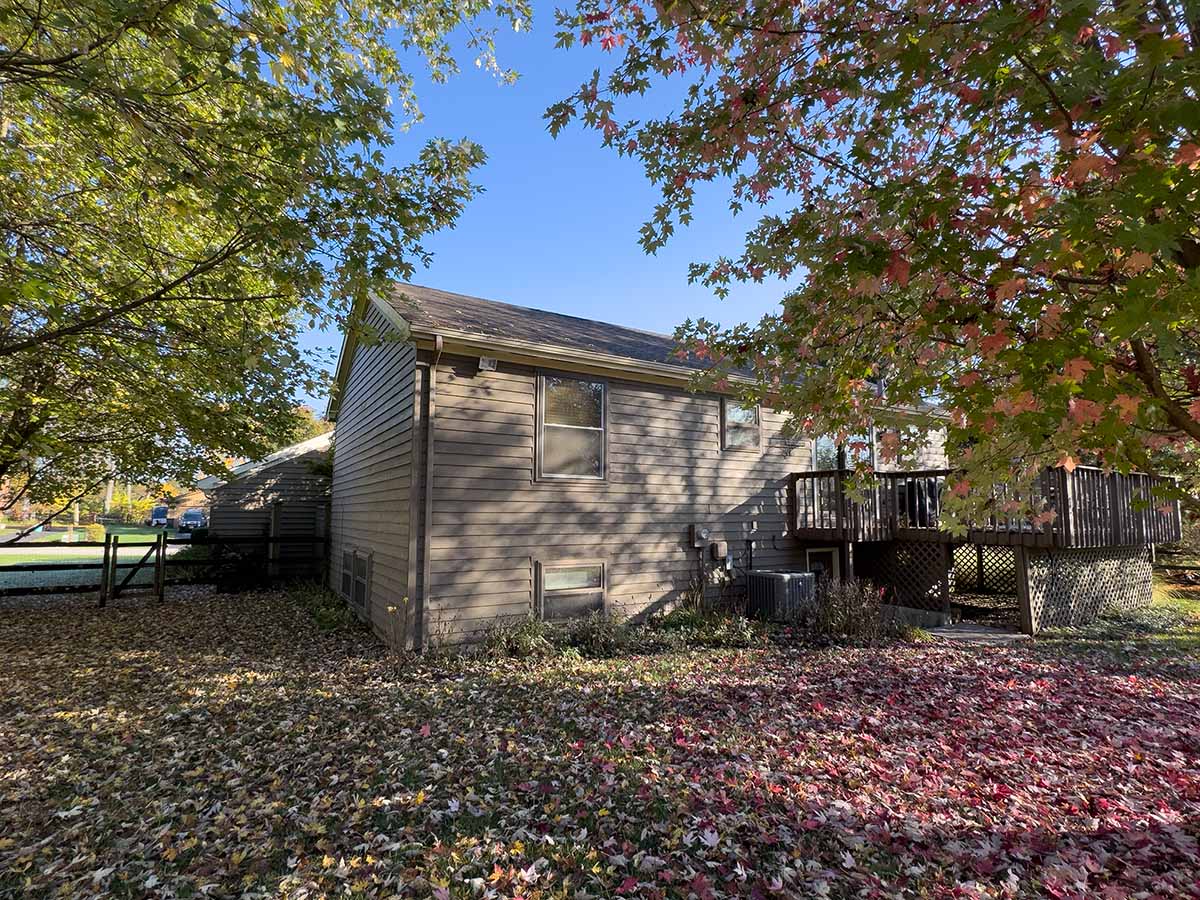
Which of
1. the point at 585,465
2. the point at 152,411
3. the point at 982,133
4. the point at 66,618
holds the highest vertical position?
the point at 982,133

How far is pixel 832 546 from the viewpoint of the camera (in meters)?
10.5

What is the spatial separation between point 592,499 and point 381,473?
3.30 m

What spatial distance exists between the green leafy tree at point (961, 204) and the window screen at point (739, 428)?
→ 476 centimetres

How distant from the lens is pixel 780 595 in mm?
8953

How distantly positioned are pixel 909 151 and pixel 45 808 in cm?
782

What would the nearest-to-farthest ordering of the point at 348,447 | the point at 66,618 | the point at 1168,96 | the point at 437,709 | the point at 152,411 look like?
the point at 1168,96 < the point at 437,709 < the point at 152,411 < the point at 66,618 < the point at 348,447

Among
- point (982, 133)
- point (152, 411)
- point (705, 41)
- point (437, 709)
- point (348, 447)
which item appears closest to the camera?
point (982, 133)

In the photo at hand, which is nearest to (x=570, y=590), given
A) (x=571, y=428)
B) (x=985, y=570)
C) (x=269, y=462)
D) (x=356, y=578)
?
(x=571, y=428)

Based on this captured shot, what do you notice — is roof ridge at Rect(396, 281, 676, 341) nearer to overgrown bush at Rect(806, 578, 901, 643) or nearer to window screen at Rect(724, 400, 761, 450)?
window screen at Rect(724, 400, 761, 450)

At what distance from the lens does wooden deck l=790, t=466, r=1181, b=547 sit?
8.36m

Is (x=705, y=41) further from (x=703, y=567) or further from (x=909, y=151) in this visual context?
(x=703, y=567)

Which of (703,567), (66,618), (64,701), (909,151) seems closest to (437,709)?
(64,701)

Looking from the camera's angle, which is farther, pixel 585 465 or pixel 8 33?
pixel 585 465

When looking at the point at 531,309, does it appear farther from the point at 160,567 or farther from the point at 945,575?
the point at 160,567
